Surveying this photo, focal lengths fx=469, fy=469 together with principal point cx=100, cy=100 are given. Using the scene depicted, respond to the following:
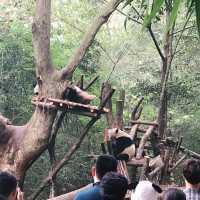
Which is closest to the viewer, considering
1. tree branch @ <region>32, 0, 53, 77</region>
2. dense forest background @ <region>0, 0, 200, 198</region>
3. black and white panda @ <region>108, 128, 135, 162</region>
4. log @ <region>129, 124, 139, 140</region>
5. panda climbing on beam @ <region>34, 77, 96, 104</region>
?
black and white panda @ <region>108, 128, 135, 162</region>

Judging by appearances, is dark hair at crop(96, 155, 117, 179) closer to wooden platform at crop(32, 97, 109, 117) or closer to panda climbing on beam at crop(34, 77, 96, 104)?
wooden platform at crop(32, 97, 109, 117)

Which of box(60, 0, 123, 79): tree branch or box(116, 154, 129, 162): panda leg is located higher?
box(60, 0, 123, 79): tree branch

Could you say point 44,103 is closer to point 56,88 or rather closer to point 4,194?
point 56,88

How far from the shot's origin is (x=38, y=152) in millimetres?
7004

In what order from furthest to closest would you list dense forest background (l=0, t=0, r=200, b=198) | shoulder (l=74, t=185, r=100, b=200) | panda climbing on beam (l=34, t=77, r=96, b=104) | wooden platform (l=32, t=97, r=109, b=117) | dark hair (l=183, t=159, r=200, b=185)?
dense forest background (l=0, t=0, r=200, b=198) < panda climbing on beam (l=34, t=77, r=96, b=104) < wooden platform (l=32, t=97, r=109, b=117) < dark hair (l=183, t=159, r=200, b=185) < shoulder (l=74, t=185, r=100, b=200)

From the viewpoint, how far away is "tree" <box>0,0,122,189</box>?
6.95 meters

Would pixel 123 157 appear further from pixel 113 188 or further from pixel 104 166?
pixel 113 188

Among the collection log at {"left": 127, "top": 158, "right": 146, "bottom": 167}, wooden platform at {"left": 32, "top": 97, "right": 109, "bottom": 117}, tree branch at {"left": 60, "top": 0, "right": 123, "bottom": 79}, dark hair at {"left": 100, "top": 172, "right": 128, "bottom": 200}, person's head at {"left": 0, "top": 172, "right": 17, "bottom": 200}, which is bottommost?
log at {"left": 127, "top": 158, "right": 146, "bottom": 167}

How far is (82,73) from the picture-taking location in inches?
379

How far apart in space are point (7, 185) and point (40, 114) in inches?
182

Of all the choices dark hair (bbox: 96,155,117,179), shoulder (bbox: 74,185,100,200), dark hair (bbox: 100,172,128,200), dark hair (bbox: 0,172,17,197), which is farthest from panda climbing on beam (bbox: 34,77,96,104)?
dark hair (bbox: 100,172,128,200)

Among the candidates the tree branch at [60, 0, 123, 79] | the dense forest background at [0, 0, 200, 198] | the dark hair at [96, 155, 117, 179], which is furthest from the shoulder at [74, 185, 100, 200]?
the dense forest background at [0, 0, 200, 198]

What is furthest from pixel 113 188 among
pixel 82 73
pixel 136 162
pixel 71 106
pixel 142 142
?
pixel 82 73

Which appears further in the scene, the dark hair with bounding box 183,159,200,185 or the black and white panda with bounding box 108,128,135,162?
the black and white panda with bounding box 108,128,135,162
